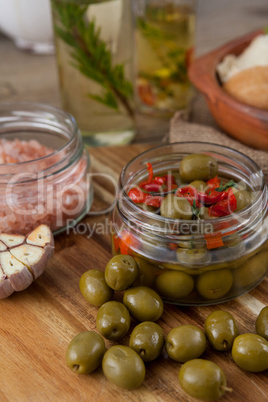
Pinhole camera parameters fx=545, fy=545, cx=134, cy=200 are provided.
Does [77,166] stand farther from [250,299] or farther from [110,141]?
[250,299]

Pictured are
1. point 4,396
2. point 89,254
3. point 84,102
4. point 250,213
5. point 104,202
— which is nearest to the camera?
point 4,396

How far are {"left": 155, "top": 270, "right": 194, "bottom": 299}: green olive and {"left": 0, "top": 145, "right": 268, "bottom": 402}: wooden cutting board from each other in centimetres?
7

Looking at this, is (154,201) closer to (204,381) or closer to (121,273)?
(121,273)

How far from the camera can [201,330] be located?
1.25 m

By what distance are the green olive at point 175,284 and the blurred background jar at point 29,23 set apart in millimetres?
1565

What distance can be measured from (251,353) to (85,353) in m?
0.36

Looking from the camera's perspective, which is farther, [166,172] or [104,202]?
[104,202]

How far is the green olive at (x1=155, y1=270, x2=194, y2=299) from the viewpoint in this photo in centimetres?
131

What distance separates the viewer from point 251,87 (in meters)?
1.74

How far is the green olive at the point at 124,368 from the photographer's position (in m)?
1.14

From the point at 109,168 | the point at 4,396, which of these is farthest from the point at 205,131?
the point at 4,396

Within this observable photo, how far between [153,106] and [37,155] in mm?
715

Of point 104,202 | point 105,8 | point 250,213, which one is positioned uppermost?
point 105,8

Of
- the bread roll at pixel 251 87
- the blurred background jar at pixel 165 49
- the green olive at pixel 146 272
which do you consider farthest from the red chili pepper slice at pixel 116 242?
the blurred background jar at pixel 165 49
